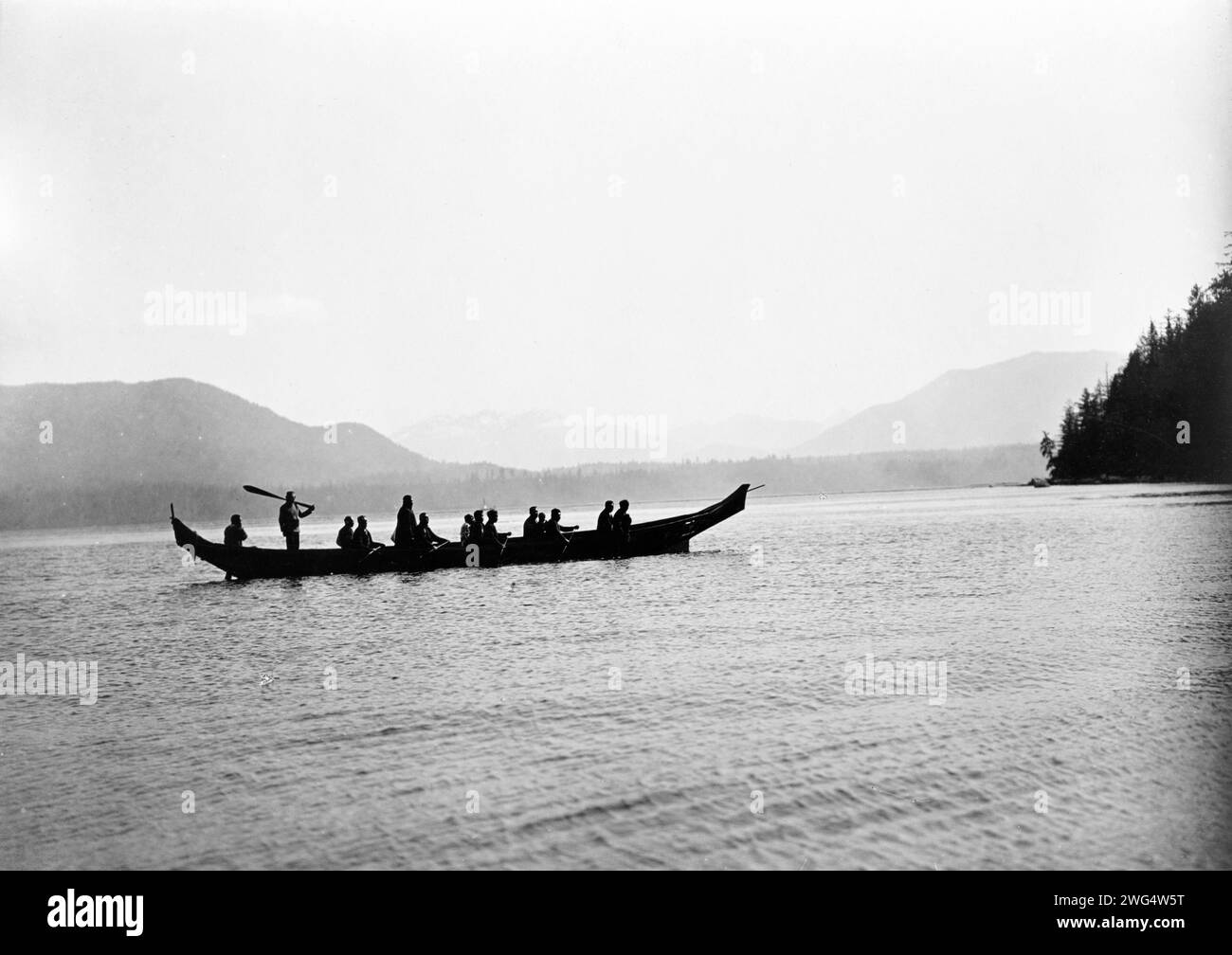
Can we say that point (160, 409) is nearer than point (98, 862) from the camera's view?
No

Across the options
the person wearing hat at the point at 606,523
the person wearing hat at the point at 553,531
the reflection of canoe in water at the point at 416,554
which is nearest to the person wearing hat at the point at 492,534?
the reflection of canoe in water at the point at 416,554

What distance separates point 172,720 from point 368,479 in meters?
189

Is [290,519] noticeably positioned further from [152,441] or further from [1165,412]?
[152,441]

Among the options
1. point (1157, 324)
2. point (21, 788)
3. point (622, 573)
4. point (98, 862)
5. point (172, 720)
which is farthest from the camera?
point (1157, 324)

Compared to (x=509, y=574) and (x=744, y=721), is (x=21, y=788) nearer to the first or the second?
(x=744, y=721)

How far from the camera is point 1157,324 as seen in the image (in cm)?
10600

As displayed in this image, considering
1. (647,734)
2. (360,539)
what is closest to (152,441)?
(360,539)

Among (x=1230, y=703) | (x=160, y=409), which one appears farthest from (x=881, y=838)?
(x=160, y=409)

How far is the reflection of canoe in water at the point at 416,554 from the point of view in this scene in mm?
32750

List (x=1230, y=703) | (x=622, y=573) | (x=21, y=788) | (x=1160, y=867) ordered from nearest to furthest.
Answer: (x=1160, y=867), (x=21, y=788), (x=1230, y=703), (x=622, y=573)

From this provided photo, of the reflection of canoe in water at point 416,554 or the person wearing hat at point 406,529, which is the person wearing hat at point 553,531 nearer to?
the reflection of canoe in water at point 416,554

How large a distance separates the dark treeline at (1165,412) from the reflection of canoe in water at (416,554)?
47.4 m

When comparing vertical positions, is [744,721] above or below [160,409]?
below

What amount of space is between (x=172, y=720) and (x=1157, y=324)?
395 feet
